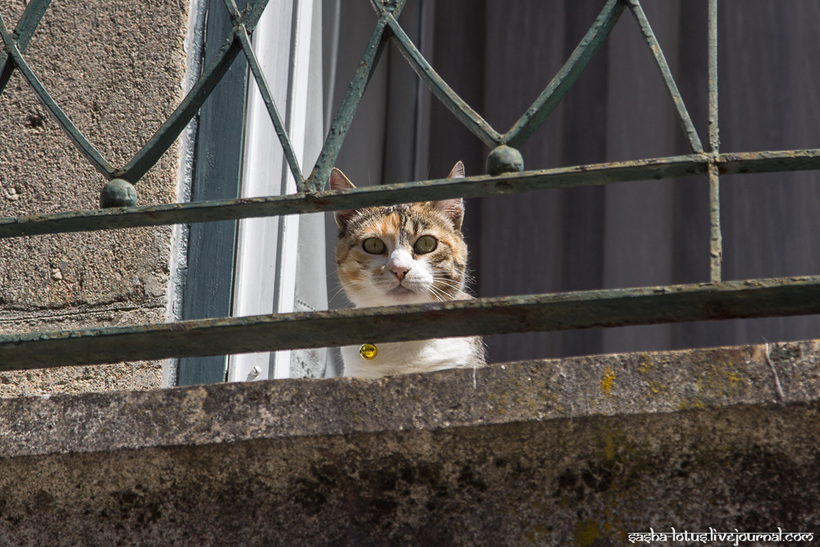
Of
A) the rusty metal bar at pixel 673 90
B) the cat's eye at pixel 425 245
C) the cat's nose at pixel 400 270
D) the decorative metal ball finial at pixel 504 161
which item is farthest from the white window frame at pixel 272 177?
the rusty metal bar at pixel 673 90

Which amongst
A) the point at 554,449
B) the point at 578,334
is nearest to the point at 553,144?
the point at 578,334

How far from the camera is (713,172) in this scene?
1.19 m

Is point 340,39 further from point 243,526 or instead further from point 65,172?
point 243,526

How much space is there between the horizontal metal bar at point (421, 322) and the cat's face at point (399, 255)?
1602mm

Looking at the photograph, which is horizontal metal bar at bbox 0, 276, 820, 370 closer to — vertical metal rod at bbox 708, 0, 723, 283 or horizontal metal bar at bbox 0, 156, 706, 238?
vertical metal rod at bbox 708, 0, 723, 283

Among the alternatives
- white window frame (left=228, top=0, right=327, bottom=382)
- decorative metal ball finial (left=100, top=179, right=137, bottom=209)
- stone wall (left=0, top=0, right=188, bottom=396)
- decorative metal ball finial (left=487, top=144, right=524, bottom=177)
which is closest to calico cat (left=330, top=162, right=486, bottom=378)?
white window frame (left=228, top=0, right=327, bottom=382)

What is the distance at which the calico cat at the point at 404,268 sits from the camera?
2705 millimetres

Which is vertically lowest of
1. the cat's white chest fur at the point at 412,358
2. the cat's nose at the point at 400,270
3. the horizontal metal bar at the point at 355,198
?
the horizontal metal bar at the point at 355,198

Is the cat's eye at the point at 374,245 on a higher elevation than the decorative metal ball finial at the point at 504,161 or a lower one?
higher

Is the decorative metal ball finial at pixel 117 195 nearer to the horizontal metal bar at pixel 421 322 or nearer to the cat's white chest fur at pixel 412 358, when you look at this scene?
the horizontal metal bar at pixel 421 322

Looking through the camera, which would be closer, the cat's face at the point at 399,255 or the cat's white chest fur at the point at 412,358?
the cat's white chest fur at the point at 412,358

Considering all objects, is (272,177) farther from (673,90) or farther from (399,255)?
(673,90)

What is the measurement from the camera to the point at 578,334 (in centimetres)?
374

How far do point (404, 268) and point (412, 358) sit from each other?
0.33 metres
